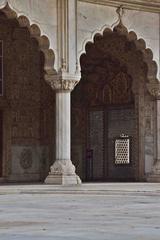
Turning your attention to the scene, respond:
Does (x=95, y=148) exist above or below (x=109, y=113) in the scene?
below

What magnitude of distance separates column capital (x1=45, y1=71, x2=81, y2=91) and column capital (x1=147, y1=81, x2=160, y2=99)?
324cm

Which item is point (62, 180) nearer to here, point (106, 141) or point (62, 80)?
point (62, 80)

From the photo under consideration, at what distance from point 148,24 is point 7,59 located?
4628mm

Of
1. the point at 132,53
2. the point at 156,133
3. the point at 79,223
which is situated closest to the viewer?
the point at 79,223

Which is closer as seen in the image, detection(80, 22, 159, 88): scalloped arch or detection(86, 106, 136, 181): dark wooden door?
detection(80, 22, 159, 88): scalloped arch

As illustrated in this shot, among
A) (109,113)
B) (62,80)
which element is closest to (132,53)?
(109,113)

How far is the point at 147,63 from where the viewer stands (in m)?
20.3

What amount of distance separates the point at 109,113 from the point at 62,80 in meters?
5.90

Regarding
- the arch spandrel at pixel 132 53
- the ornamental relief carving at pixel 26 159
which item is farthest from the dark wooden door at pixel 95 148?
the ornamental relief carving at pixel 26 159

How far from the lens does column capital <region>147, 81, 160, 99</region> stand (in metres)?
20.4

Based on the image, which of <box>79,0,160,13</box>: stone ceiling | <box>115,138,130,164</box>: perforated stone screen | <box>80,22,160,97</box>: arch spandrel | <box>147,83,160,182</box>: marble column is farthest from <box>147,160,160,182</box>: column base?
<box>79,0,160,13</box>: stone ceiling

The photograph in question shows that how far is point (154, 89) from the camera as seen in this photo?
2048cm

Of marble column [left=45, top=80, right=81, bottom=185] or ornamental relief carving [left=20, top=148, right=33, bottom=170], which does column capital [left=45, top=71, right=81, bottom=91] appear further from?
ornamental relief carving [left=20, top=148, right=33, bottom=170]

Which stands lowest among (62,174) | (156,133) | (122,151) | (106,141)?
(62,174)
